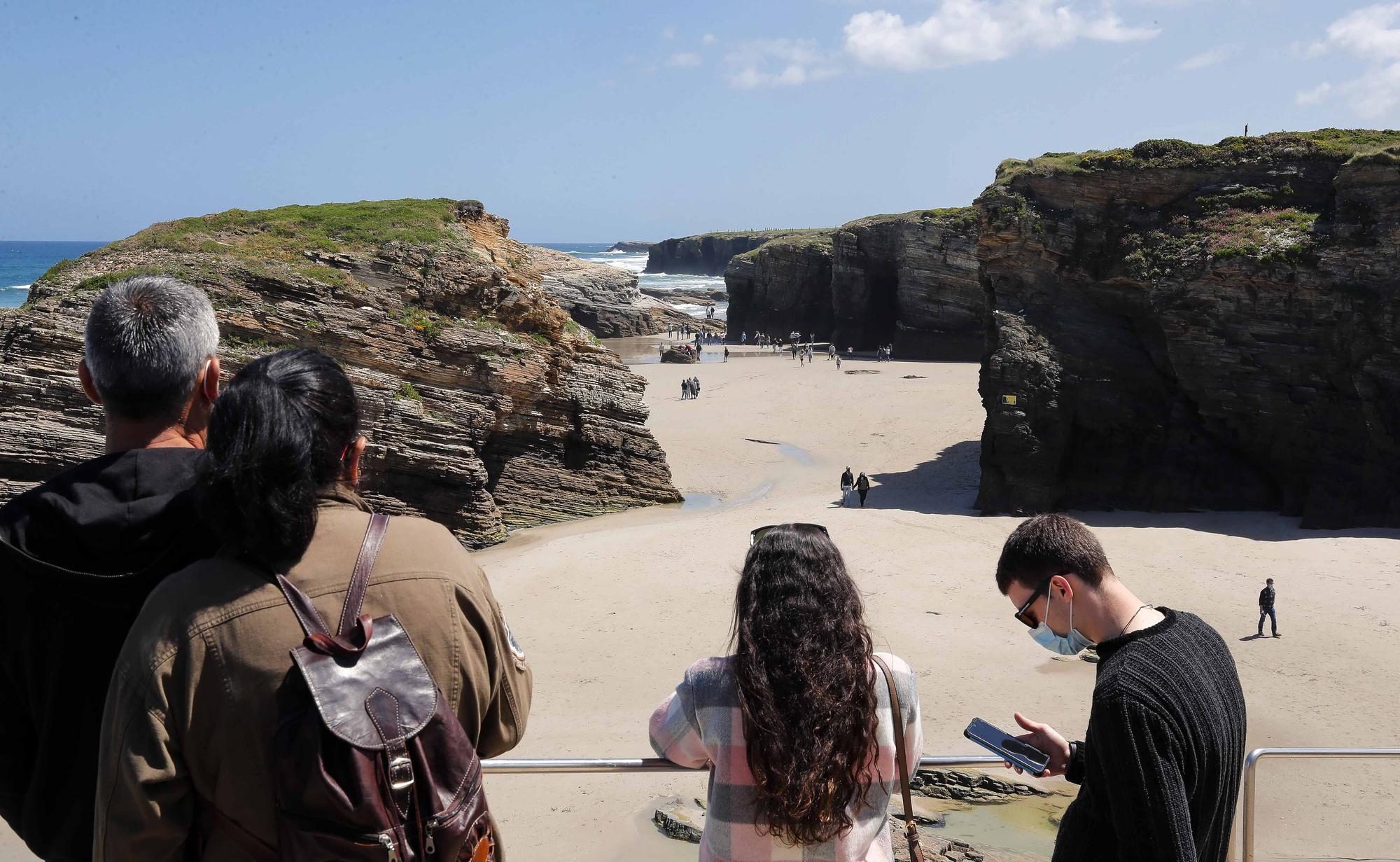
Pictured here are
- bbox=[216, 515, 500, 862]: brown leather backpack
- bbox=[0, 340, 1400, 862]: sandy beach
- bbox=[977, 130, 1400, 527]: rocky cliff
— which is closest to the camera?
bbox=[216, 515, 500, 862]: brown leather backpack

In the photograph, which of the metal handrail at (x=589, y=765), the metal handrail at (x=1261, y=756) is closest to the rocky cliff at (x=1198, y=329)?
the metal handrail at (x=1261, y=756)

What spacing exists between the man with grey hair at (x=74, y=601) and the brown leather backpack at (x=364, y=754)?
Result: 1.45ft

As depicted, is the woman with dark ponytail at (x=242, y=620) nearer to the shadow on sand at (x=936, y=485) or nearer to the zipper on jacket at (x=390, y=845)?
the zipper on jacket at (x=390, y=845)

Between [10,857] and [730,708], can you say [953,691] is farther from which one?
[730,708]

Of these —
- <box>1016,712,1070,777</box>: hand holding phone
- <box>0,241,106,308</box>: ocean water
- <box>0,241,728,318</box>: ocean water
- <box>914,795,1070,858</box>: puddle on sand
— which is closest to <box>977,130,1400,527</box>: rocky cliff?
<box>914,795,1070,858</box>: puddle on sand

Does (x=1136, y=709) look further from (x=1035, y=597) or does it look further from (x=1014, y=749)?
(x=1014, y=749)

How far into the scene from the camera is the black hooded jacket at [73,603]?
7.45ft

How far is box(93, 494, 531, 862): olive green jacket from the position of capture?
2059 mm

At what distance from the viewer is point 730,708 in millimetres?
2604

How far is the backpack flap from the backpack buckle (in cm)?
5

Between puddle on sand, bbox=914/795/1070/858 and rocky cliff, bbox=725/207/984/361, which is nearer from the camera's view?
puddle on sand, bbox=914/795/1070/858

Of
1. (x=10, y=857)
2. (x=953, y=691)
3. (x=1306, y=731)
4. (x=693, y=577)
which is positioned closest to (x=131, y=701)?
(x=10, y=857)

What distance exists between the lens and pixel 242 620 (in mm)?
2096

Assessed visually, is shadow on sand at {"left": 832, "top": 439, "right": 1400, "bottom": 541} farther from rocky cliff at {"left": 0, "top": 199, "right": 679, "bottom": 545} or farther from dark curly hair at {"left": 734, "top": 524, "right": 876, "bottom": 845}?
dark curly hair at {"left": 734, "top": 524, "right": 876, "bottom": 845}
